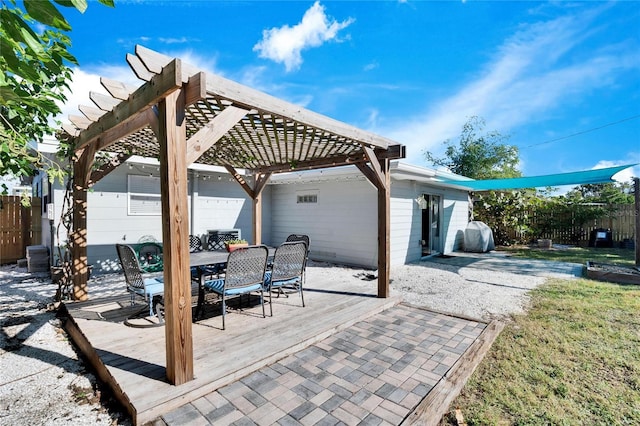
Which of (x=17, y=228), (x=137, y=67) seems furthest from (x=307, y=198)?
(x=17, y=228)

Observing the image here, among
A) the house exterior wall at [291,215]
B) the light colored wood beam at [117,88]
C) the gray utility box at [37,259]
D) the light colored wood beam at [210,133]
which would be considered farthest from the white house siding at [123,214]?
the light colored wood beam at [210,133]

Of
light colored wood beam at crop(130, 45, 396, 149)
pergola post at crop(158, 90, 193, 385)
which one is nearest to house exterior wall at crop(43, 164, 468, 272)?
light colored wood beam at crop(130, 45, 396, 149)

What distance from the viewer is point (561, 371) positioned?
283 centimetres

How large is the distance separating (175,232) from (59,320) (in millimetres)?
3407

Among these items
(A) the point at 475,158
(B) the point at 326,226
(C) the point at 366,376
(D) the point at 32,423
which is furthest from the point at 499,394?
(A) the point at 475,158

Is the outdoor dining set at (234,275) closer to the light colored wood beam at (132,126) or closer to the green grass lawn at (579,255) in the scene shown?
the light colored wood beam at (132,126)

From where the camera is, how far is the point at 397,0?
6.80 metres

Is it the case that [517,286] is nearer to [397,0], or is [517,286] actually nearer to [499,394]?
[499,394]

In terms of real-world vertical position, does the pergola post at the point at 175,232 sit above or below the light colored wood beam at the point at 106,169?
below

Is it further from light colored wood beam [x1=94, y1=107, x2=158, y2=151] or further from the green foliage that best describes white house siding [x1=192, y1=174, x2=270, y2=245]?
the green foliage

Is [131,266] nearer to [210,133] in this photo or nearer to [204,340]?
[204,340]

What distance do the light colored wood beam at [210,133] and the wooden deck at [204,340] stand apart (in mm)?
1780

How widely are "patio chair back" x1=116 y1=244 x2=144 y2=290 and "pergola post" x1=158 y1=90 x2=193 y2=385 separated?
1.57m

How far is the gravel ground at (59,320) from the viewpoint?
2.35 metres
